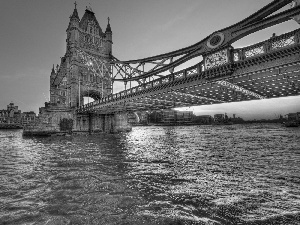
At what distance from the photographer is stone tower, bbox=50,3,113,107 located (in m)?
50.0

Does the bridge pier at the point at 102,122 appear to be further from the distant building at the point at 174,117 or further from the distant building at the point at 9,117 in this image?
the distant building at the point at 9,117

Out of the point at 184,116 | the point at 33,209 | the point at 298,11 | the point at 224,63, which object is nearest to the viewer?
the point at 33,209

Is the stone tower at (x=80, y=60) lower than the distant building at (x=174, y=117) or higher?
higher

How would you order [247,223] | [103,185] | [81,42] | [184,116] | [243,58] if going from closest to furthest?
[247,223]
[103,185]
[243,58]
[81,42]
[184,116]

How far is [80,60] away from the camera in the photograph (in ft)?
171

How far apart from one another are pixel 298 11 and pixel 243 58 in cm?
409

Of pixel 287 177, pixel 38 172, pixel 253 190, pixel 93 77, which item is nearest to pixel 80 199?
pixel 38 172

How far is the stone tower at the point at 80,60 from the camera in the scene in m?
50.0

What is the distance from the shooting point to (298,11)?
1166 centimetres

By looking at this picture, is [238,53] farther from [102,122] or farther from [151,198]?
[102,122]

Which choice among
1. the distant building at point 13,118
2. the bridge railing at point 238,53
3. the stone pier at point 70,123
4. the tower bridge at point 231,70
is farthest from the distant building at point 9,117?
the bridge railing at point 238,53

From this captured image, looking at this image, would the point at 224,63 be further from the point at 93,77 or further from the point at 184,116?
the point at 184,116

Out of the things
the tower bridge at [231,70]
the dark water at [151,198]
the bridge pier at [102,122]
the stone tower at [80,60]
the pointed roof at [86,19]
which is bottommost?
the dark water at [151,198]

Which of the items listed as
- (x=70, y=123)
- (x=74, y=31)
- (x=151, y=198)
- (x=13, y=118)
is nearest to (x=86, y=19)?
(x=74, y=31)
